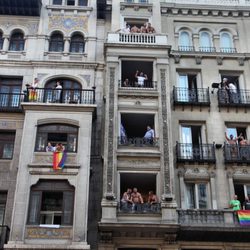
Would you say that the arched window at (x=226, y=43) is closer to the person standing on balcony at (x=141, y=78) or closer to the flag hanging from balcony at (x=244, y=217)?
the person standing on balcony at (x=141, y=78)

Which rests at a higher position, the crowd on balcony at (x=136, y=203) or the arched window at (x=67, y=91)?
the arched window at (x=67, y=91)

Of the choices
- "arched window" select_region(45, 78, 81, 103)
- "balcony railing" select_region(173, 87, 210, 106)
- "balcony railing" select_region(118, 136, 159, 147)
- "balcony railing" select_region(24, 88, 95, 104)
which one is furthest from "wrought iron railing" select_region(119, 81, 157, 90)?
"balcony railing" select_region(118, 136, 159, 147)

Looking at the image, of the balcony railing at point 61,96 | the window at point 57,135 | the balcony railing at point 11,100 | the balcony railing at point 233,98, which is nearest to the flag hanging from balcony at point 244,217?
the balcony railing at point 233,98

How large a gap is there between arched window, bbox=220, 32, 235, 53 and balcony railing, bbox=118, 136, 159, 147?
950 cm

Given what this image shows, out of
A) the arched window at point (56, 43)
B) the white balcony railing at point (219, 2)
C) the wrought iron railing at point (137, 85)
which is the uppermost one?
the white balcony railing at point (219, 2)

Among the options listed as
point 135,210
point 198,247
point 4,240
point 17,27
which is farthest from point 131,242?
point 17,27

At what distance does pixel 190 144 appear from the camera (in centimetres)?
2398

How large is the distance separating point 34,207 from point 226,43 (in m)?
17.5

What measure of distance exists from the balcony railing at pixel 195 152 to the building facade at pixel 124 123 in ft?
0.21

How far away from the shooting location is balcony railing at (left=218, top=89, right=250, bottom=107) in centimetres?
2500

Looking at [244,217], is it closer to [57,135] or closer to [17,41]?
[57,135]

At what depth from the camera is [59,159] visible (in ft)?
72.0

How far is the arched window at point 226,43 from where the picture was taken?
28059mm

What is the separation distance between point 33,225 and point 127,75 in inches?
470
